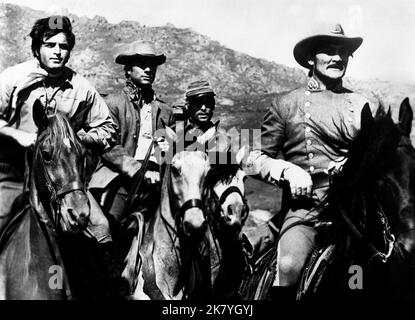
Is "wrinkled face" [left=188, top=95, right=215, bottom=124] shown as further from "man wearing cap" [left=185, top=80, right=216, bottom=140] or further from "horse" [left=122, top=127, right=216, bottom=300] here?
"horse" [left=122, top=127, right=216, bottom=300]

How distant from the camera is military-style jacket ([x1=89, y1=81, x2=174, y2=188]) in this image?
25.6ft

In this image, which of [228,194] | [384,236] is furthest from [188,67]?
[384,236]

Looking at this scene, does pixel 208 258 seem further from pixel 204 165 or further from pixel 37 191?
pixel 37 191

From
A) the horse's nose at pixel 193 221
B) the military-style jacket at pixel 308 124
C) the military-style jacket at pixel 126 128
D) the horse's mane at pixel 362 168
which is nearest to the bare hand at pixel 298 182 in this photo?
the horse's mane at pixel 362 168

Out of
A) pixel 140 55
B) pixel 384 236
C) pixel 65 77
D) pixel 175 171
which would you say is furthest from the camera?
pixel 140 55

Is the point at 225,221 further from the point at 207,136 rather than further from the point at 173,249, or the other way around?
the point at 207,136

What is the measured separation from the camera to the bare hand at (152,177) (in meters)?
7.60

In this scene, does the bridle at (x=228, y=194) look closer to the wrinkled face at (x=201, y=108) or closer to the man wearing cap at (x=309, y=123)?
the man wearing cap at (x=309, y=123)

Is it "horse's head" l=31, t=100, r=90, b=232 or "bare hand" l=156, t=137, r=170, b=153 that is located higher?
"bare hand" l=156, t=137, r=170, b=153

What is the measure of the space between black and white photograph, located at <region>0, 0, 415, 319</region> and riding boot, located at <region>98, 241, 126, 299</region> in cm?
1

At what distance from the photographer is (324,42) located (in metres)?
7.66

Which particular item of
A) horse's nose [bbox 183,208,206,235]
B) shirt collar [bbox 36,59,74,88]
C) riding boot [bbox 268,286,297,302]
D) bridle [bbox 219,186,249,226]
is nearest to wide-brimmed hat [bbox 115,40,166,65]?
shirt collar [bbox 36,59,74,88]

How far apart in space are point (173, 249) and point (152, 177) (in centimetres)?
75

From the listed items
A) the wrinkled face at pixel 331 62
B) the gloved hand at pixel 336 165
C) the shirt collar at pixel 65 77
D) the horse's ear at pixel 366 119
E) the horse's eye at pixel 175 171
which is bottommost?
the horse's eye at pixel 175 171
